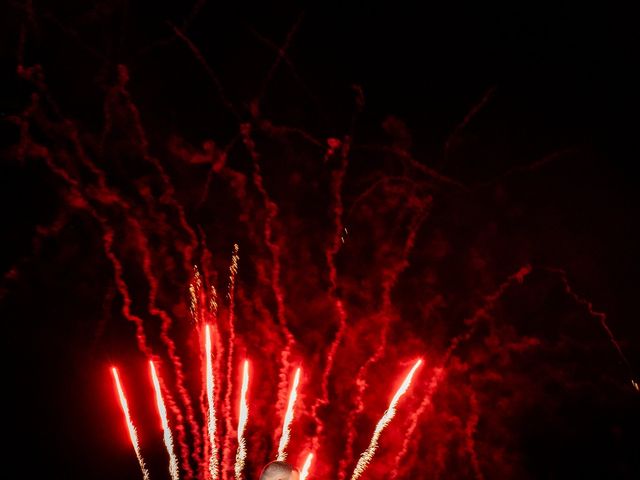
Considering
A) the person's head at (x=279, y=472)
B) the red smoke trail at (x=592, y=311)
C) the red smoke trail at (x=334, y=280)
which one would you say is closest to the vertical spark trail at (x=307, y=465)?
the red smoke trail at (x=334, y=280)

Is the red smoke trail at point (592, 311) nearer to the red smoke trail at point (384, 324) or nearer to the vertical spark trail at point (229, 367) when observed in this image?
the red smoke trail at point (384, 324)

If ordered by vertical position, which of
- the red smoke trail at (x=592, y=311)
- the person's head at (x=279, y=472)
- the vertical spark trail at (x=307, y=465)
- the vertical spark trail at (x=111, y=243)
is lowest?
the person's head at (x=279, y=472)

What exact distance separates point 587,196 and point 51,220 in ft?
19.6

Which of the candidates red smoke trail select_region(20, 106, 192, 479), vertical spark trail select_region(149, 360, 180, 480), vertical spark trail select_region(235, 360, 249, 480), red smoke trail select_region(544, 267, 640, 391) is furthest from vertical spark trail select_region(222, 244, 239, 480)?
red smoke trail select_region(544, 267, 640, 391)

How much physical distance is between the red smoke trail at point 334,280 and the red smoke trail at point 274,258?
455mm

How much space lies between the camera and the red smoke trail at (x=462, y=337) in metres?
5.67

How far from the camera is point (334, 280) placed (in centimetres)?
582

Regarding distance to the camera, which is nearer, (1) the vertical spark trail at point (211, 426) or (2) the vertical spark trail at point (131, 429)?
(1) the vertical spark trail at point (211, 426)

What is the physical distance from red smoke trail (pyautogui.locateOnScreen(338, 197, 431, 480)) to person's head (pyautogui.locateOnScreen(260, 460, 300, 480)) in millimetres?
2578

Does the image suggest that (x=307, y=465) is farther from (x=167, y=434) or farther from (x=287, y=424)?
(x=167, y=434)

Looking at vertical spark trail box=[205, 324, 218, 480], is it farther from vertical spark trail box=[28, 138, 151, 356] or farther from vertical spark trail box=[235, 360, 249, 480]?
vertical spark trail box=[28, 138, 151, 356]

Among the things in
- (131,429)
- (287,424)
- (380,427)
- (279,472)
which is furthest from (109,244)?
(380,427)

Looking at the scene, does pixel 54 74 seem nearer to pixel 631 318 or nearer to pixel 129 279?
pixel 129 279

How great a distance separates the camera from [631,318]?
17.9 ft
